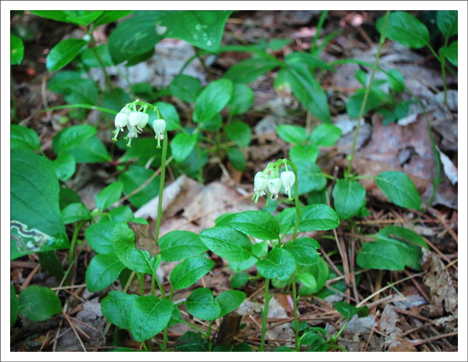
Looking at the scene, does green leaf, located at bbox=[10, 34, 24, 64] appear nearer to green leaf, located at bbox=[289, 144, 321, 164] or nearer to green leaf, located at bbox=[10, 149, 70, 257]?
green leaf, located at bbox=[10, 149, 70, 257]

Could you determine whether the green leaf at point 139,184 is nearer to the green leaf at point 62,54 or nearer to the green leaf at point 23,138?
the green leaf at point 23,138

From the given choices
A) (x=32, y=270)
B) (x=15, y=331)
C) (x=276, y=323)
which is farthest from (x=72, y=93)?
(x=276, y=323)

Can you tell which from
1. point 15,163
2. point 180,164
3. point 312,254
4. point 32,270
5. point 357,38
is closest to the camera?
point 312,254

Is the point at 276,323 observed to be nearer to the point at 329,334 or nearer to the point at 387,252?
the point at 329,334

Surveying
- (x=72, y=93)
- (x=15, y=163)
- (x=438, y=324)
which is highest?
(x=15, y=163)

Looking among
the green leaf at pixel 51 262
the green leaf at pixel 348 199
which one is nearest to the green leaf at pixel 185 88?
the green leaf at pixel 348 199

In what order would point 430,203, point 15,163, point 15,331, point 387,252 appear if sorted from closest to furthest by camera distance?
Result: 1. point 15,163
2. point 15,331
3. point 387,252
4. point 430,203

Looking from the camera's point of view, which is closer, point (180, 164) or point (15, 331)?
point (15, 331)
